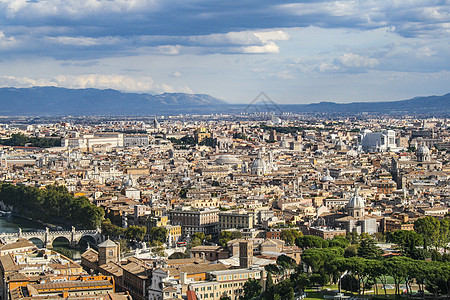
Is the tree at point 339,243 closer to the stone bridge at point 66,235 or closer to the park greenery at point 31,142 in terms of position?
the stone bridge at point 66,235

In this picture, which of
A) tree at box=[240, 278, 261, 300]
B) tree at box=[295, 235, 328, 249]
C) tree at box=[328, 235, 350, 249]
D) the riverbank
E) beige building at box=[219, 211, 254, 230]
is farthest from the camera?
the riverbank

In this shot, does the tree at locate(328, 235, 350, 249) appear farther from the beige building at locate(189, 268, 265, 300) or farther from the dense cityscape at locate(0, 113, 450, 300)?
the beige building at locate(189, 268, 265, 300)

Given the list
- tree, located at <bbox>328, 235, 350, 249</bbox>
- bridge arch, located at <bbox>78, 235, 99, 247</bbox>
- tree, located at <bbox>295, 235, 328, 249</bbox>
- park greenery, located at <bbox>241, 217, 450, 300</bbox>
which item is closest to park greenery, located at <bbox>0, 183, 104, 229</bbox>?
bridge arch, located at <bbox>78, 235, 99, 247</bbox>

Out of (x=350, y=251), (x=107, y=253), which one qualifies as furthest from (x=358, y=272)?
(x=107, y=253)

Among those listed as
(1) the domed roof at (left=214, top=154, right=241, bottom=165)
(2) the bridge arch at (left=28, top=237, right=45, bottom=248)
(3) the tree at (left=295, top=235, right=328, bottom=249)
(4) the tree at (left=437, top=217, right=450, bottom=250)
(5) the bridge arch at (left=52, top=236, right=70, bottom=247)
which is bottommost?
(5) the bridge arch at (left=52, top=236, right=70, bottom=247)

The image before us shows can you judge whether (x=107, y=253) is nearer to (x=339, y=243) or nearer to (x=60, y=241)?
(x=339, y=243)

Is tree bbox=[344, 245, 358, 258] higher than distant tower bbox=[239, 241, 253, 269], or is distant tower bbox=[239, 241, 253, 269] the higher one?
distant tower bbox=[239, 241, 253, 269]
